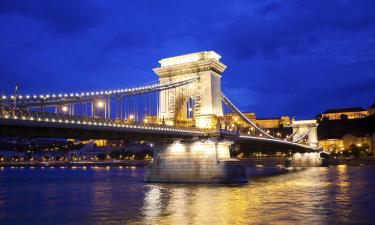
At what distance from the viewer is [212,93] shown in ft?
148

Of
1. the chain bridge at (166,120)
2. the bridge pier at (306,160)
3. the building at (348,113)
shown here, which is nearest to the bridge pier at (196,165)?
the chain bridge at (166,120)

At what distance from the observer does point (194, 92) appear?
45594 millimetres

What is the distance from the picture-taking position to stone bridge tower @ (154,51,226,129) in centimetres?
4478

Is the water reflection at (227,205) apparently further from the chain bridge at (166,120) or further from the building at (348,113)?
the building at (348,113)

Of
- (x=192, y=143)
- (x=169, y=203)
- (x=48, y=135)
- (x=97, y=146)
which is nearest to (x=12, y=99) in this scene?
(x=48, y=135)

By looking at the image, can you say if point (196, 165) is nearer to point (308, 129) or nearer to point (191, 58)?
point (191, 58)

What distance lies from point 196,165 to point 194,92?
9.07 meters

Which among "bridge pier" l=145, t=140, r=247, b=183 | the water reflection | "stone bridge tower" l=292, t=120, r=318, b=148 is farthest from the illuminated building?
the water reflection

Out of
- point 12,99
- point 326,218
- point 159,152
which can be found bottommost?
point 326,218

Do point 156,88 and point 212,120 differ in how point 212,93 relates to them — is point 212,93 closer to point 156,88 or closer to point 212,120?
point 212,120

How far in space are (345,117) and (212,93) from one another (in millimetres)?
129199

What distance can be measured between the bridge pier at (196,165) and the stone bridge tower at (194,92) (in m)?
3.88

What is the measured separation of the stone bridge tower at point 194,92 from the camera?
1763 inches

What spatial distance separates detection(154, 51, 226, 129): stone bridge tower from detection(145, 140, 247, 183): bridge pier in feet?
12.7
